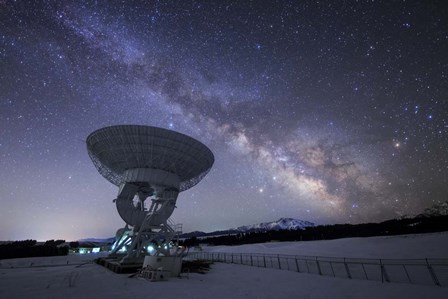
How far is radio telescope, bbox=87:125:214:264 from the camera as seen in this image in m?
26.3

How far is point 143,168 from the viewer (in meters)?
27.5

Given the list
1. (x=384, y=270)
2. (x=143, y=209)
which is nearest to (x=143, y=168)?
(x=143, y=209)

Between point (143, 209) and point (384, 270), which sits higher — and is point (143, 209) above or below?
above

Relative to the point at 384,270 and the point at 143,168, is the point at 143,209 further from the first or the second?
the point at 384,270

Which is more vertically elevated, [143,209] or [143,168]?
[143,168]

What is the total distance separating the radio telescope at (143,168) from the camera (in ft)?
86.4

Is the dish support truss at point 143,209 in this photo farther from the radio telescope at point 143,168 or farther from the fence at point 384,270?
the fence at point 384,270

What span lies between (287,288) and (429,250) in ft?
112

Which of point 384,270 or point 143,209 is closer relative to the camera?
point 384,270

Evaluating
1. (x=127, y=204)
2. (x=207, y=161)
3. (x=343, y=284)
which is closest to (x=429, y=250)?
(x=343, y=284)

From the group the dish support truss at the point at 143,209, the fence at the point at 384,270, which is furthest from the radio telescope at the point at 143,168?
the fence at the point at 384,270

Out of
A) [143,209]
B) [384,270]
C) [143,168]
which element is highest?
[143,168]

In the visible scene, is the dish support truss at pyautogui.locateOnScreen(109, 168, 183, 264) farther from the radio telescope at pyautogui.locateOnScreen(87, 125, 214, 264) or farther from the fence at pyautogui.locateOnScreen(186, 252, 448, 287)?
the fence at pyautogui.locateOnScreen(186, 252, 448, 287)

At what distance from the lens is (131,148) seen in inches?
1043
